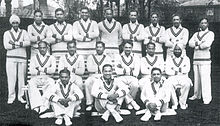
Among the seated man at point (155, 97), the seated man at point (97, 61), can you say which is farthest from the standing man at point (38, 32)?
A: the seated man at point (155, 97)

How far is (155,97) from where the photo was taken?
517 centimetres

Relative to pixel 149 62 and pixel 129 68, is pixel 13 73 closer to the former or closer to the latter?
pixel 129 68

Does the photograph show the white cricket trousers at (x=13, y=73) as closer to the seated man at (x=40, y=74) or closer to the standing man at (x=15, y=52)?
the standing man at (x=15, y=52)

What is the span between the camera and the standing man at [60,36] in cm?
600

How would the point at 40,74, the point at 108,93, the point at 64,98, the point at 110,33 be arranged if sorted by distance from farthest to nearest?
the point at 110,33
the point at 40,74
the point at 108,93
the point at 64,98

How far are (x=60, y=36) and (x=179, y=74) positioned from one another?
2.20 meters

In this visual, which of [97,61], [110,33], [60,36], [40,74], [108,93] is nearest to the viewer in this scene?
[108,93]

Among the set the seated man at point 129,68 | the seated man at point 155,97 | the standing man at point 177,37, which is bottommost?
the seated man at point 155,97

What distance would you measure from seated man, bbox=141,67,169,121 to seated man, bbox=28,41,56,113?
60.3 inches

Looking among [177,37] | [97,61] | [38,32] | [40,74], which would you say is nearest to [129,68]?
[97,61]

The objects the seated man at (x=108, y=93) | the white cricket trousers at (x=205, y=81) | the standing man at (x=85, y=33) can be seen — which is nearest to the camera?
the seated man at (x=108, y=93)

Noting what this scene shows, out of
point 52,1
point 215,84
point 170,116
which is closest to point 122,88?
point 170,116

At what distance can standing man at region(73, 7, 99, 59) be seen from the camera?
19.9 ft

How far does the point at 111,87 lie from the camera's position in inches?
203
